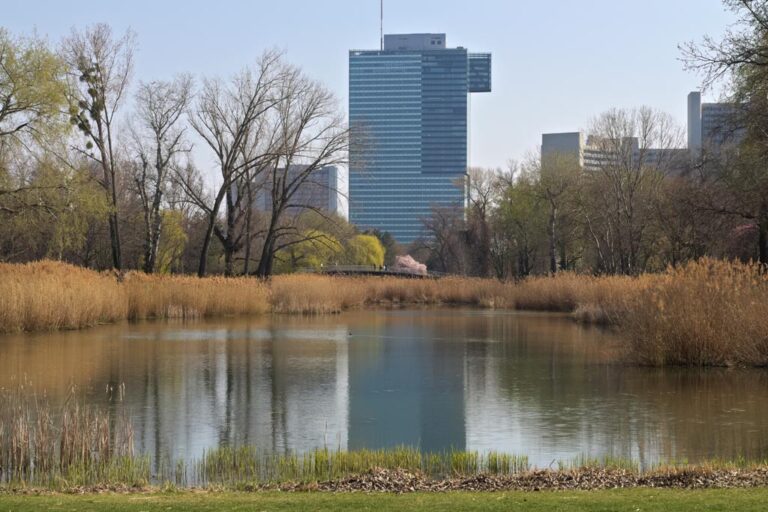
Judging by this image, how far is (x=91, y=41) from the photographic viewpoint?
44.8m

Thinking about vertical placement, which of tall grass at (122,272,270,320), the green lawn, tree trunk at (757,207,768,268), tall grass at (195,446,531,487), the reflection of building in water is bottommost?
the reflection of building in water

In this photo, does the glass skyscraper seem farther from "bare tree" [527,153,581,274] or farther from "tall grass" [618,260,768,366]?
"tall grass" [618,260,768,366]

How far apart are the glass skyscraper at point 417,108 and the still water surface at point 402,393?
15387 cm

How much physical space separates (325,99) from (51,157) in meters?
18.8

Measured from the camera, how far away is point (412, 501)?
7734 mm

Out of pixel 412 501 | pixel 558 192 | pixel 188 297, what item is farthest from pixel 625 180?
pixel 412 501

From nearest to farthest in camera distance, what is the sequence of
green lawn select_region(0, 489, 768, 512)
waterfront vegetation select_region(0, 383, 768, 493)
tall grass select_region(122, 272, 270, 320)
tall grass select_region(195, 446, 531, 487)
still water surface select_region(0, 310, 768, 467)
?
green lawn select_region(0, 489, 768, 512) < waterfront vegetation select_region(0, 383, 768, 493) < tall grass select_region(195, 446, 531, 487) < still water surface select_region(0, 310, 768, 467) < tall grass select_region(122, 272, 270, 320)

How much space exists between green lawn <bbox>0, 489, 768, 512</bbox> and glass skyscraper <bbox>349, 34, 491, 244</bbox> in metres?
170

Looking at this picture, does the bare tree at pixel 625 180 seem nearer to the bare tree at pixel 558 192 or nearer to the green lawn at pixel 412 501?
the bare tree at pixel 558 192

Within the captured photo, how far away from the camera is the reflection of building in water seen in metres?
12.3

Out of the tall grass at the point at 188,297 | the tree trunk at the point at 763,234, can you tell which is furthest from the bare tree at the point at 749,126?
the tall grass at the point at 188,297

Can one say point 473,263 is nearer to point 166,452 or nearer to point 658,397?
point 658,397

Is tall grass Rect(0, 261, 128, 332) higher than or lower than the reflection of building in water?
higher

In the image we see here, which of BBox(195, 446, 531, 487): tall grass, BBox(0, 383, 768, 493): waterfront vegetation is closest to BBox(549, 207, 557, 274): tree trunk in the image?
BBox(0, 383, 768, 493): waterfront vegetation
